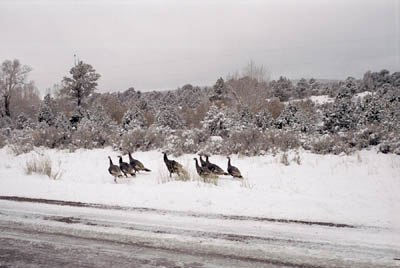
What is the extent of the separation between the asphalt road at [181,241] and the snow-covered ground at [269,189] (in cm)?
66

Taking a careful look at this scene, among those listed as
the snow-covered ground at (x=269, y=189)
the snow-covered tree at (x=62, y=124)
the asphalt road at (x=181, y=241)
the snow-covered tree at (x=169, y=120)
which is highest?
the snow-covered tree at (x=169, y=120)

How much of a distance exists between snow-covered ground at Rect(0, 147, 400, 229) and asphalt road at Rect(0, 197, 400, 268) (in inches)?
26.0

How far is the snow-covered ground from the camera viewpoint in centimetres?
551

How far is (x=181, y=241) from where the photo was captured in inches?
156

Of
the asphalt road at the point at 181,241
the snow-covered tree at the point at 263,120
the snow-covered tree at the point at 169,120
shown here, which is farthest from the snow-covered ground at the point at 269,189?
the snow-covered tree at the point at 169,120

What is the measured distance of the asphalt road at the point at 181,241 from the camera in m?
3.32

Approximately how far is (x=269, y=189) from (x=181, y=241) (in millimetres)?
4145

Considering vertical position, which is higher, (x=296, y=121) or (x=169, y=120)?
(x=169, y=120)

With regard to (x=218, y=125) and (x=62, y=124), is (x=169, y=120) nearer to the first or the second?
(x=218, y=125)

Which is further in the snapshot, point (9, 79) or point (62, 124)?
point (9, 79)

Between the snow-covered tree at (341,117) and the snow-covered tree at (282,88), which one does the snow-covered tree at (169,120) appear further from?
the snow-covered tree at (282,88)

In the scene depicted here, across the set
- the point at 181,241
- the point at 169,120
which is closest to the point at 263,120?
the point at 169,120

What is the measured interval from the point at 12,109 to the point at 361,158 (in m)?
50.8

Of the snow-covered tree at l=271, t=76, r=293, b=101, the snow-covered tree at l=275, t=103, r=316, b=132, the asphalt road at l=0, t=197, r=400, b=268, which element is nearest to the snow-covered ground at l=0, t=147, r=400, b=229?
the asphalt road at l=0, t=197, r=400, b=268
